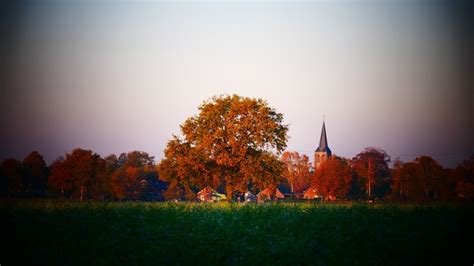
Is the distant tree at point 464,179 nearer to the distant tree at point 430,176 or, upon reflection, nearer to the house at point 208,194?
the distant tree at point 430,176

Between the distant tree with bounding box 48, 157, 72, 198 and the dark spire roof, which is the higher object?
the dark spire roof

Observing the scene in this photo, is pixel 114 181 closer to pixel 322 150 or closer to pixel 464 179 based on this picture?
pixel 464 179

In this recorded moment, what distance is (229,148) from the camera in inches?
1807

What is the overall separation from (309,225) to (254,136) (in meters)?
26.0

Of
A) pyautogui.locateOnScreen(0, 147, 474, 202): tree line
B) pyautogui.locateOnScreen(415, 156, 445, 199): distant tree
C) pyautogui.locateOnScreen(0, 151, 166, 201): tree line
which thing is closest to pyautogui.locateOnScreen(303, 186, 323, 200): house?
pyautogui.locateOnScreen(0, 147, 474, 202): tree line

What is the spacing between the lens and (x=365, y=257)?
57.3ft

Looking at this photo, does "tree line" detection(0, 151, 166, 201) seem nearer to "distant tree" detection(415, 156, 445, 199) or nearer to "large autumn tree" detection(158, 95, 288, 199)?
"large autumn tree" detection(158, 95, 288, 199)

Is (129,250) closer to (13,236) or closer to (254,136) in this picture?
(13,236)

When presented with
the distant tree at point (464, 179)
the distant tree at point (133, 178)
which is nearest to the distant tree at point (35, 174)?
the distant tree at point (133, 178)

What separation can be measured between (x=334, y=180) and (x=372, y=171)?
6.38 m

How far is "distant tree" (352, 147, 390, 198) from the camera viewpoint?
66.4 m

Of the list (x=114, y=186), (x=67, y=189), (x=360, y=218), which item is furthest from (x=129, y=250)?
(x=114, y=186)

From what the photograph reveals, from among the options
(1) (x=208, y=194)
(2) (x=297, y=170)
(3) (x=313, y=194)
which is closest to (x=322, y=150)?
(2) (x=297, y=170)

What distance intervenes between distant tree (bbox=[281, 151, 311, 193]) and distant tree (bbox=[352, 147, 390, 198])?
39087 millimetres
